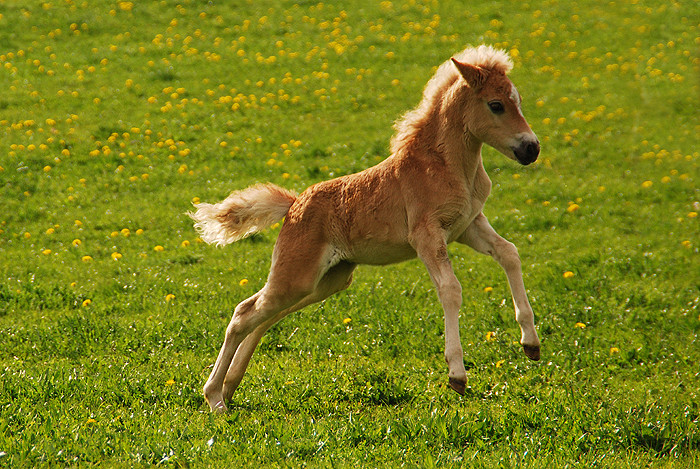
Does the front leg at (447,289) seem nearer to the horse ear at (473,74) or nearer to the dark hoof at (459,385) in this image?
the dark hoof at (459,385)

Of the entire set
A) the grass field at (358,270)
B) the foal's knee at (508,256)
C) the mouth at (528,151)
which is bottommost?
the grass field at (358,270)

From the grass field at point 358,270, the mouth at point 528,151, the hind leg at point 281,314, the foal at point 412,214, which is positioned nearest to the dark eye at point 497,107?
the foal at point 412,214

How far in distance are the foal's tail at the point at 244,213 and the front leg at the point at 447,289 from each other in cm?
144

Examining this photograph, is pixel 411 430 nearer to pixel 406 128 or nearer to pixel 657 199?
pixel 406 128

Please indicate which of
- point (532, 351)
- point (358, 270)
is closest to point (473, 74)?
point (532, 351)

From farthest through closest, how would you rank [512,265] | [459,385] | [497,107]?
1. [512,265]
2. [497,107]
3. [459,385]

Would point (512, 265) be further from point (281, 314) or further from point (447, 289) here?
point (281, 314)

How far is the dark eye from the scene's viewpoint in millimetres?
5090

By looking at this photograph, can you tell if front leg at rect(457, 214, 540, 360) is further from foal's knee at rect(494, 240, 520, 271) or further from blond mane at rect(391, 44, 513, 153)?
blond mane at rect(391, 44, 513, 153)

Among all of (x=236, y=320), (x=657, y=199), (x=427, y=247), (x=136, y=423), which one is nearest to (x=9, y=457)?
(x=136, y=423)

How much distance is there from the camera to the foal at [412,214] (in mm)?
5090

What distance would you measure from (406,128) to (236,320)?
2020 millimetres

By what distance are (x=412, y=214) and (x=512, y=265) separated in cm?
78

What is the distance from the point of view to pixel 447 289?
5.01m
